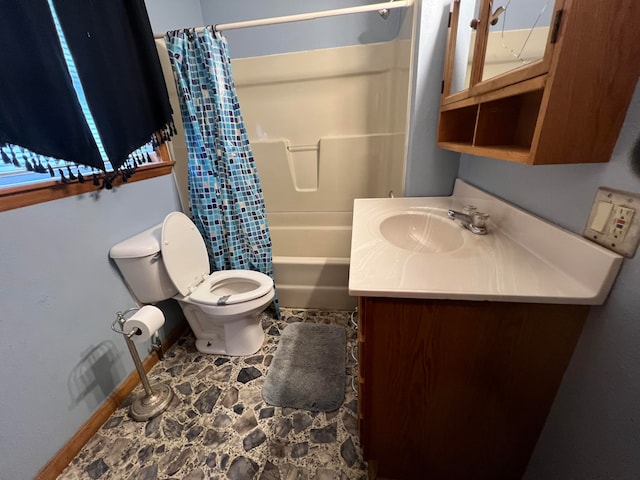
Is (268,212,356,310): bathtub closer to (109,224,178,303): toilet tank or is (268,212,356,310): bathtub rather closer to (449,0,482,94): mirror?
(109,224,178,303): toilet tank

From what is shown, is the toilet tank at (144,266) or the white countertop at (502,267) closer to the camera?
the white countertop at (502,267)

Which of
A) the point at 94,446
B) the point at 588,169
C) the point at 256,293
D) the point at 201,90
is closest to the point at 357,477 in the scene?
the point at 256,293

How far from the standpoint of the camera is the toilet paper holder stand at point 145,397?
48.5 inches

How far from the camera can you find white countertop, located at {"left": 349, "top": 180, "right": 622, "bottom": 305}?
60 centimetres

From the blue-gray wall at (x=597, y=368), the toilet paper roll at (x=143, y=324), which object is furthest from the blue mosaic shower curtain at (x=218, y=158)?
the blue-gray wall at (x=597, y=368)

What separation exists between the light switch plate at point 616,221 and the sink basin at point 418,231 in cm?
48

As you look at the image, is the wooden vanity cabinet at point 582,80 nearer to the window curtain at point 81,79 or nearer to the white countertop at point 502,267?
the white countertop at point 502,267

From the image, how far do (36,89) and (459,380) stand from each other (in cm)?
172

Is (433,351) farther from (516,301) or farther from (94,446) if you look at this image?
(94,446)

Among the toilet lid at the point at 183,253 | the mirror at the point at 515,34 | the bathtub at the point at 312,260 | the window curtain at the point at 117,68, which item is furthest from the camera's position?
the bathtub at the point at 312,260

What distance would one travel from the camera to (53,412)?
1.03 meters

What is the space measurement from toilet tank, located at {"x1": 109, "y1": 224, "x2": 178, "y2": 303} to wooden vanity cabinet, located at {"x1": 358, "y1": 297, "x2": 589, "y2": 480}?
113 cm

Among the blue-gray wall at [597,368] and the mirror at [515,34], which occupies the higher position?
the mirror at [515,34]

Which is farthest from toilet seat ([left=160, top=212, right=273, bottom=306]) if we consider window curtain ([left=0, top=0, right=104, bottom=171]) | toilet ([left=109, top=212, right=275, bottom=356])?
window curtain ([left=0, top=0, right=104, bottom=171])
